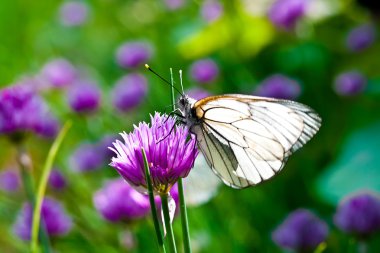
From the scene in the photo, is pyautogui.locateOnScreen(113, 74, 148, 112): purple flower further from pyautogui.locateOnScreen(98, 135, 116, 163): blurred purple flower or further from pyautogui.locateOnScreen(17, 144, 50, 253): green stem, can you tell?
pyautogui.locateOnScreen(17, 144, 50, 253): green stem

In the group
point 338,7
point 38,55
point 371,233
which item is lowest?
point 371,233

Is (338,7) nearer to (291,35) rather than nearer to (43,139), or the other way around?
(291,35)

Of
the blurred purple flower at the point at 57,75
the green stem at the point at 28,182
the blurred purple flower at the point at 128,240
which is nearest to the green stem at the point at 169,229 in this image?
the green stem at the point at 28,182

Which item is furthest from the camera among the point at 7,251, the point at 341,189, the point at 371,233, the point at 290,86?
the point at 7,251

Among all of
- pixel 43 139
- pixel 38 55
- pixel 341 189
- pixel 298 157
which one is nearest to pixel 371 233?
pixel 341 189

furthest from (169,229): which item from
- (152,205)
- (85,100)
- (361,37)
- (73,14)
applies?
(73,14)

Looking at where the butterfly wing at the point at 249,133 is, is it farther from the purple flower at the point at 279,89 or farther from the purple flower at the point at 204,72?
the purple flower at the point at 204,72

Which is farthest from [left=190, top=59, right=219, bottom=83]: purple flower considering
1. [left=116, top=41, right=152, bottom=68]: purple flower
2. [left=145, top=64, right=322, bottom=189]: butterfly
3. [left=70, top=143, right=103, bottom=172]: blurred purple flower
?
[left=145, top=64, right=322, bottom=189]: butterfly
